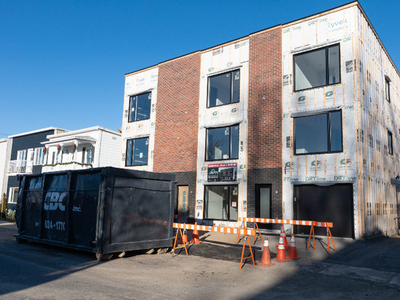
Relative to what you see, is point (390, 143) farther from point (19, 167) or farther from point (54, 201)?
point (19, 167)

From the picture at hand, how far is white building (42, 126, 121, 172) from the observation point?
90.6 ft

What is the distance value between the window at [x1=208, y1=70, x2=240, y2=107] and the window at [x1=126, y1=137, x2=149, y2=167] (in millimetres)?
5358

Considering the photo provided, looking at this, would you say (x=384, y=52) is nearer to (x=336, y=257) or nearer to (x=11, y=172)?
(x=336, y=257)

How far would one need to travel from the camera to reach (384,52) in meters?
18.8

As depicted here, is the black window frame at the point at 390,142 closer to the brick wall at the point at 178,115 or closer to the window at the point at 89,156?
the brick wall at the point at 178,115

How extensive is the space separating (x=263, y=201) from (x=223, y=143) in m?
3.82

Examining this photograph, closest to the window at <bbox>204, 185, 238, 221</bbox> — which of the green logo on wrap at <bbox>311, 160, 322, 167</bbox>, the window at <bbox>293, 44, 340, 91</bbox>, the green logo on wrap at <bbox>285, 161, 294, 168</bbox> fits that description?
the green logo on wrap at <bbox>285, 161, 294, 168</bbox>

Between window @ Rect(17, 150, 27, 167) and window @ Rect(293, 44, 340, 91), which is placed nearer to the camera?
window @ Rect(293, 44, 340, 91)

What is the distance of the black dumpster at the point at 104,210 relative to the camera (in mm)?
9203

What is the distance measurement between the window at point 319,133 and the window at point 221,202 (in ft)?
13.0

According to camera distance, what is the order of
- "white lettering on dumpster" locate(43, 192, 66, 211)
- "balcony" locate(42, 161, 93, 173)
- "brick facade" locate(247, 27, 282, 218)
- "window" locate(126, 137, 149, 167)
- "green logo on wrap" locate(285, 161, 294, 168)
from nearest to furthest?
"white lettering on dumpster" locate(43, 192, 66, 211) → "green logo on wrap" locate(285, 161, 294, 168) → "brick facade" locate(247, 27, 282, 218) → "window" locate(126, 137, 149, 167) → "balcony" locate(42, 161, 93, 173)

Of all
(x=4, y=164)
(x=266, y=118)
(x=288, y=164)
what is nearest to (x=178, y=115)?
(x=266, y=118)

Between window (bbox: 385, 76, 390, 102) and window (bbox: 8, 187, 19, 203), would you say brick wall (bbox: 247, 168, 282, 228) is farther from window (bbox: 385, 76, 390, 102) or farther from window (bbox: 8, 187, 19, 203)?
window (bbox: 8, 187, 19, 203)

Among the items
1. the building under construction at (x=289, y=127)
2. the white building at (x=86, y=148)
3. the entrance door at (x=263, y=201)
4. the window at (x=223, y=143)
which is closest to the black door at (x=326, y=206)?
the building under construction at (x=289, y=127)
